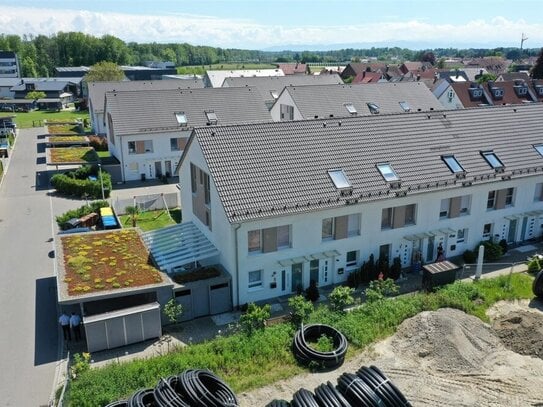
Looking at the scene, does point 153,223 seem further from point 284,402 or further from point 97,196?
point 284,402

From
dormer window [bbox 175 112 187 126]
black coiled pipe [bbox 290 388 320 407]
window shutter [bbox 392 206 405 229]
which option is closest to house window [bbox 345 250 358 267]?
window shutter [bbox 392 206 405 229]

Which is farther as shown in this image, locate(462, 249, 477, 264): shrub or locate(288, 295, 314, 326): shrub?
locate(462, 249, 477, 264): shrub

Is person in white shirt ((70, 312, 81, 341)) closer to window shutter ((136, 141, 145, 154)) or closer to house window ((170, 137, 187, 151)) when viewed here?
window shutter ((136, 141, 145, 154))

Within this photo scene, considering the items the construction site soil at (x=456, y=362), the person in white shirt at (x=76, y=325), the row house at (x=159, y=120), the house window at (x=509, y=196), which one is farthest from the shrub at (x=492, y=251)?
the row house at (x=159, y=120)

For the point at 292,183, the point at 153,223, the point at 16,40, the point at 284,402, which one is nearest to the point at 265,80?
the point at 153,223

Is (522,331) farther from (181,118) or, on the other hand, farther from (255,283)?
(181,118)
